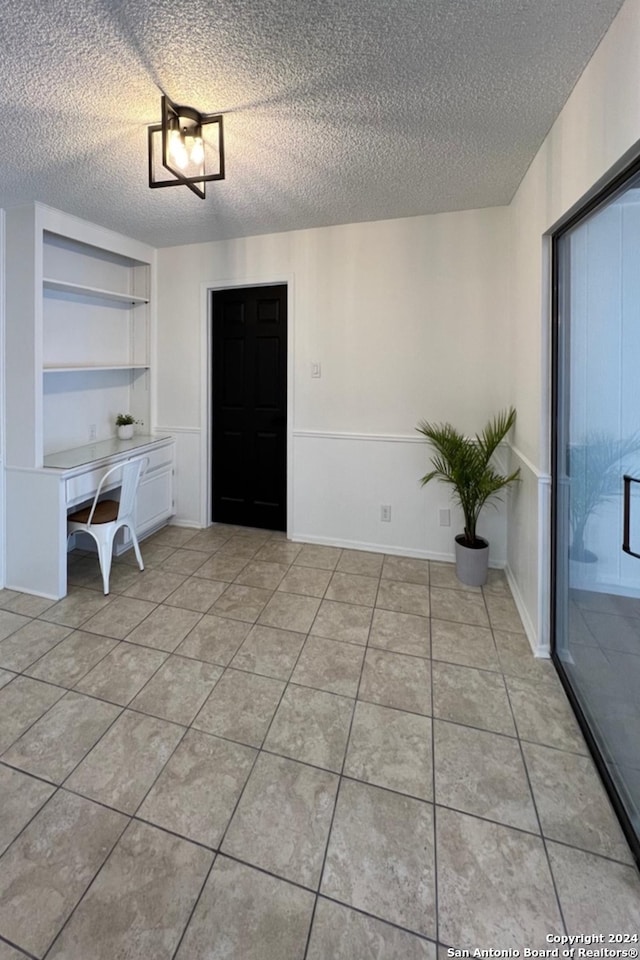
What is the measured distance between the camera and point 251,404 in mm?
3936

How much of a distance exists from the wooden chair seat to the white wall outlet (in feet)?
7.77

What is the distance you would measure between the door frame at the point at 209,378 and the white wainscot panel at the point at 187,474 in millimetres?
43

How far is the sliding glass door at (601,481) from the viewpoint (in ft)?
4.70

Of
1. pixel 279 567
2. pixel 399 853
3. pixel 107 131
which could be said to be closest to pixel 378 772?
pixel 399 853

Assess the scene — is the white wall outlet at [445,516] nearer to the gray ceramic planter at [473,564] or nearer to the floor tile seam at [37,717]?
the gray ceramic planter at [473,564]

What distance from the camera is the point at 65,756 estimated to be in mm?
1628

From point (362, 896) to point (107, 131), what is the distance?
10.1 feet

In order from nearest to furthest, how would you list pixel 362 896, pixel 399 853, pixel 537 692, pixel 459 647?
pixel 362 896 → pixel 399 853 → pixel 537 692 → pixel 459 647

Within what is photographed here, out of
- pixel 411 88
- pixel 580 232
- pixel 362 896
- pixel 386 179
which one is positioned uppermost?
pixel 386 179

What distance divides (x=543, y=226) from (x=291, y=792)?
2670 millimetres

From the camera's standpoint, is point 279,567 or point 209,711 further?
point 279,567

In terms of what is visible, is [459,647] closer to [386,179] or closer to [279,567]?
[279,567]

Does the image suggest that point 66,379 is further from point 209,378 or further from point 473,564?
point 473,564

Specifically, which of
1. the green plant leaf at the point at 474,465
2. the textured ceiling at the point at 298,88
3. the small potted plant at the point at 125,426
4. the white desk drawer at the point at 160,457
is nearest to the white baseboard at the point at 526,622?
the green plant leaf at the point at 474,465
